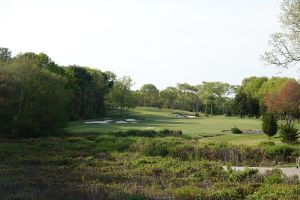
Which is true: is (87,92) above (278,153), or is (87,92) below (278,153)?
above

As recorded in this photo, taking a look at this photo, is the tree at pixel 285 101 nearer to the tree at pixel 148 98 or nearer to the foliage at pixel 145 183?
the foliage at pixel 145 183

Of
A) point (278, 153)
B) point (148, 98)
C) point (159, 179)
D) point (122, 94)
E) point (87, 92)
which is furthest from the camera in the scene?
point (148, 98)

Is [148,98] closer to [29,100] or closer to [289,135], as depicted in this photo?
[29,100]

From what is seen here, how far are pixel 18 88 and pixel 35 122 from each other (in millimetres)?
5245

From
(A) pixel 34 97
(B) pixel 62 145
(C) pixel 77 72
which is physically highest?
(C) pixel 77 72

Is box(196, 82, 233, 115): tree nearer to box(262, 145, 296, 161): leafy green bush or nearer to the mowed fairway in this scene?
the mowed fairway

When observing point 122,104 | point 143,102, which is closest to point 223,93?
point 143,102

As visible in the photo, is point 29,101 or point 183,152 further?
point 29,101

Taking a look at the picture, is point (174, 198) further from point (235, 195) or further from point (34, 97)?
point (34, 97)

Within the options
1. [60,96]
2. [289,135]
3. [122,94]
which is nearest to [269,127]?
[289,135]

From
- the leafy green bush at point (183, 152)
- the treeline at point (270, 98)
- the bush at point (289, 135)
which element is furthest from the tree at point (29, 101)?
the treeline at point (270, 98)

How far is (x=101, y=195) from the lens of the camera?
41.7 feet

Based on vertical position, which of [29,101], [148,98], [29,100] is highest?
[148,98]

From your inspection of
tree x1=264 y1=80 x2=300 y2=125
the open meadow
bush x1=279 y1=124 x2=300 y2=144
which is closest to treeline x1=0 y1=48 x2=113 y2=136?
the open meadow
